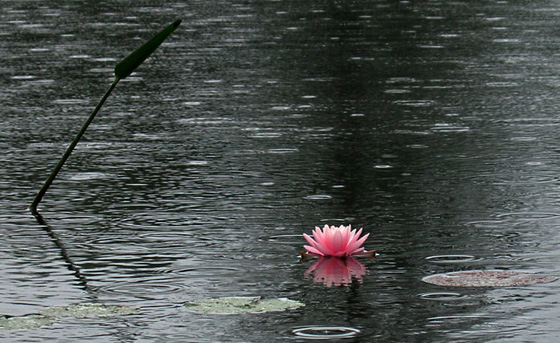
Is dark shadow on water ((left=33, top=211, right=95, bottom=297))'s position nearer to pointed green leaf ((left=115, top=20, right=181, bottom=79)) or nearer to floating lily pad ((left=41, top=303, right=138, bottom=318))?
floating lily pad ((left=41, top=303, right=138, bottom=318))

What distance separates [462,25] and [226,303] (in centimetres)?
1454

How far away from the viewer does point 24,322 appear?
4117 millimetres

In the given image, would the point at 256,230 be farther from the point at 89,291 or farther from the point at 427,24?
the point at 427,24

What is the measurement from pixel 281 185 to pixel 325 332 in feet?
9.22

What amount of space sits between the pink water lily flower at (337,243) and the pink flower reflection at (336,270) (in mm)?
29

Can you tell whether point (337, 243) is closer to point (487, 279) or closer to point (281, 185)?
point (487, 279)

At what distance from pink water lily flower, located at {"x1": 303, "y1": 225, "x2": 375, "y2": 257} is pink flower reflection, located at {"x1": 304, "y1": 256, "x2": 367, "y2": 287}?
0.03 metres

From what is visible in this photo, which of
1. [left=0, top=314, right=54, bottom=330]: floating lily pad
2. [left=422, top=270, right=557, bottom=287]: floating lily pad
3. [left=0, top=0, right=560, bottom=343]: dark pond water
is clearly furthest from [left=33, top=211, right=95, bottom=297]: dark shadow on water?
[left=422, top=270, right=557, bottom=287]: floating lily pad

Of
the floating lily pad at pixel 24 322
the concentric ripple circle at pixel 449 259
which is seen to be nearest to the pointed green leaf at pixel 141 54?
the concentric ripple circle at pixel 449 259

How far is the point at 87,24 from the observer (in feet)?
65.9

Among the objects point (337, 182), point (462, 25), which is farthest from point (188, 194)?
point (462, 25)

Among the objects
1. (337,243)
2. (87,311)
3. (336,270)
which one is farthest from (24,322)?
(337,243)

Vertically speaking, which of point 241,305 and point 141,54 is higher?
point 141,54

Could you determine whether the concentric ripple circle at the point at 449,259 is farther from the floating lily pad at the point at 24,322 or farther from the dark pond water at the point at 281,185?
the floating lily pad at the point at 24,322
